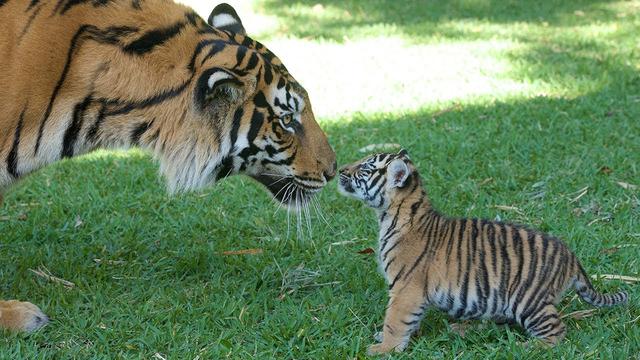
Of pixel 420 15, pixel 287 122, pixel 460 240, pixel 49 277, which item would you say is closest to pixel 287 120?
pixel 287 122

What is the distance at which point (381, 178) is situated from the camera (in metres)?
3.87

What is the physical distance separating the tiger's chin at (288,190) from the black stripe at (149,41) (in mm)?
750

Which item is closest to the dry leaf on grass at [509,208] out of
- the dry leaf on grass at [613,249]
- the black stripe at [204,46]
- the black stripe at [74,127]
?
the dry leaf on grass at [613,249]

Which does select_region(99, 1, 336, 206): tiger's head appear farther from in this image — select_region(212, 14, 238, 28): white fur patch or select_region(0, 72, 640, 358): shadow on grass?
select_region(0, 72, 640, 358): shadow on grass

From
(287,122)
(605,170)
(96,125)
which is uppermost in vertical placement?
(96,125)

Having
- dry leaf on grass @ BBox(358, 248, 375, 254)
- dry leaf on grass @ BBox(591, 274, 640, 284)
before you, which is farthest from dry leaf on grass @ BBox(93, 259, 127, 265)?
dry leaf on grass @ BBox(591, 274, 640, 284)

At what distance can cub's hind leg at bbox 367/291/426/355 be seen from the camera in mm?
3621

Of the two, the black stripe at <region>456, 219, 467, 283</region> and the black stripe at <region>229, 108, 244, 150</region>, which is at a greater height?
the black stripe at <region>229, 108, 244, 150</region>

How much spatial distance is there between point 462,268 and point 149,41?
155cm

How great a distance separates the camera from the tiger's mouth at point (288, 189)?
413 cm

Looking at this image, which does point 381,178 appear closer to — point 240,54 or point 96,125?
point 240,54

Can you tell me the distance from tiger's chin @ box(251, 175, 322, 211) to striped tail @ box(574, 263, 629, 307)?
1.19 metres

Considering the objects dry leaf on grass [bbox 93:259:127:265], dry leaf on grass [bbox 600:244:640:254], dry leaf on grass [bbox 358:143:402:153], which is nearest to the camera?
dry leaf on grass [bbox 600:244:640:254]

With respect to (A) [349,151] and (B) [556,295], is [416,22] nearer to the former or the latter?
(A) [349,151]
